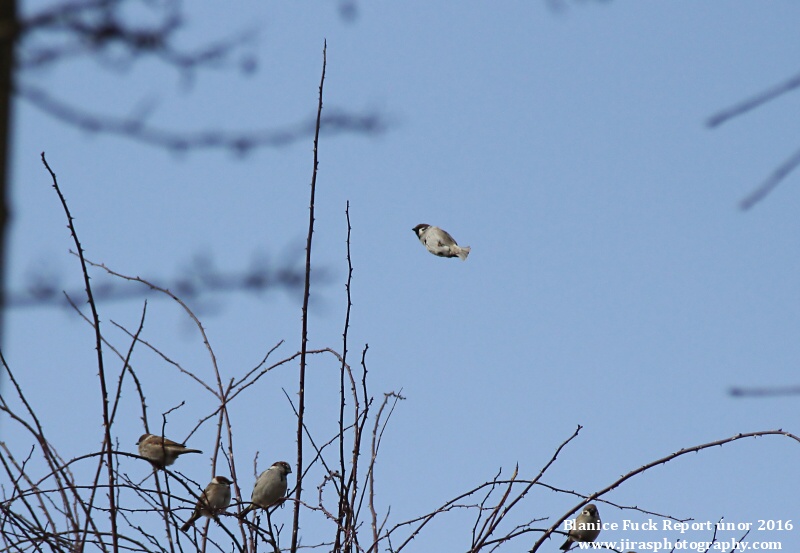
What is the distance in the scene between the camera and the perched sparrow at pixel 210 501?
151 inches

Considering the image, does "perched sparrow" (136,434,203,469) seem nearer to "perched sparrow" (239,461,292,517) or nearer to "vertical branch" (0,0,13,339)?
"perched sparrow" (239,461,292,517)

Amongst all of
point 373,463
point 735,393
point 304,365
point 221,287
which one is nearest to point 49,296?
point 221,287

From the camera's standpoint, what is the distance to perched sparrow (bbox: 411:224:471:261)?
10.2 meters

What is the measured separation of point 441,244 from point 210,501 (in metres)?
4.41

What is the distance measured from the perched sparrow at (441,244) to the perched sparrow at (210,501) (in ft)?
11.8

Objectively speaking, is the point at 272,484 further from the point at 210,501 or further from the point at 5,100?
the point at 5,100

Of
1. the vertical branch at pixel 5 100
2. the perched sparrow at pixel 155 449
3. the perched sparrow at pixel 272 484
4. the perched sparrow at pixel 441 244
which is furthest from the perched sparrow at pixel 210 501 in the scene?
the perched sparrow at pixel 441 244

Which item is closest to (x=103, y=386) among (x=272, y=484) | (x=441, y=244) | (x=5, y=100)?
(x=5, y=100)

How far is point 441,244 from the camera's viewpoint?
33.9 feet

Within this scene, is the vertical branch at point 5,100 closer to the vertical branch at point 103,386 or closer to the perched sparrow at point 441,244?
the vertical branch at point 103,386

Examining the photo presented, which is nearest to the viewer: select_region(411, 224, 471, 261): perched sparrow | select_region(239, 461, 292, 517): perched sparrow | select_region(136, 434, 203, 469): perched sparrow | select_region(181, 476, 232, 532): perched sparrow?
select_region(181, 476, 232, 532): perched sparrow

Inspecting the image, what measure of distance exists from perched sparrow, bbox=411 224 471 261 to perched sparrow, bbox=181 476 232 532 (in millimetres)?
3583

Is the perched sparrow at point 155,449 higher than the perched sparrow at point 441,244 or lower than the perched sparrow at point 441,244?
lower

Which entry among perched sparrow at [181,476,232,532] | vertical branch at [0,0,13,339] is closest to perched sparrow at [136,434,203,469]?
perched sparrow at [181,476,232,532]
